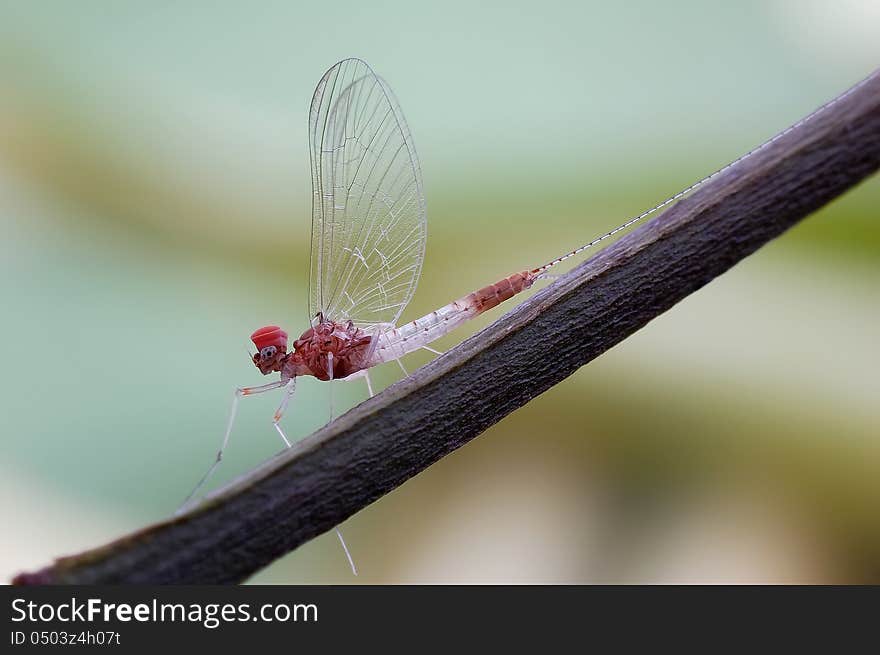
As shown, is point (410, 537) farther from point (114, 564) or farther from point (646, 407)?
point (114, 564)

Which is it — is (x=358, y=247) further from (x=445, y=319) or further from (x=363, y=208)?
(x=445, y=319)

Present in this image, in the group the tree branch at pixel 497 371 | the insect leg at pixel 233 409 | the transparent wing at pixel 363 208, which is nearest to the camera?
the tree branch at pixel 497 371

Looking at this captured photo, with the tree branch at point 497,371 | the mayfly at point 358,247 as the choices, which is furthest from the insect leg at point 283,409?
the tree branch at point 497,371

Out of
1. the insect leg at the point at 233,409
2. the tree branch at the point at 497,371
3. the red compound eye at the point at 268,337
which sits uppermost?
the red compound eye at the point at 268,337

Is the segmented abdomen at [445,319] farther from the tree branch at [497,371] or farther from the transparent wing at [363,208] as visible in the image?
the tree branch at [497,371]

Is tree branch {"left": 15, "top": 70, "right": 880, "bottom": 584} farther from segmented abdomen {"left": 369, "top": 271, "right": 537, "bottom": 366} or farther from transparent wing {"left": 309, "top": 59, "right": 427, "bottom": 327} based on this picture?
transparent wing {"left": 309, "top": 59, "right": 427, "bottom": 327}

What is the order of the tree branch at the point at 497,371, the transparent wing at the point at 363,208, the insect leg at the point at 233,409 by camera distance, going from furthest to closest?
the transparent wing at the point at 363,208
the insect leg at the point at 233,409
the tree branch at the point at 497,371

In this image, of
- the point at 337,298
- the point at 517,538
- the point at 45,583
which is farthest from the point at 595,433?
the point at 45,583
